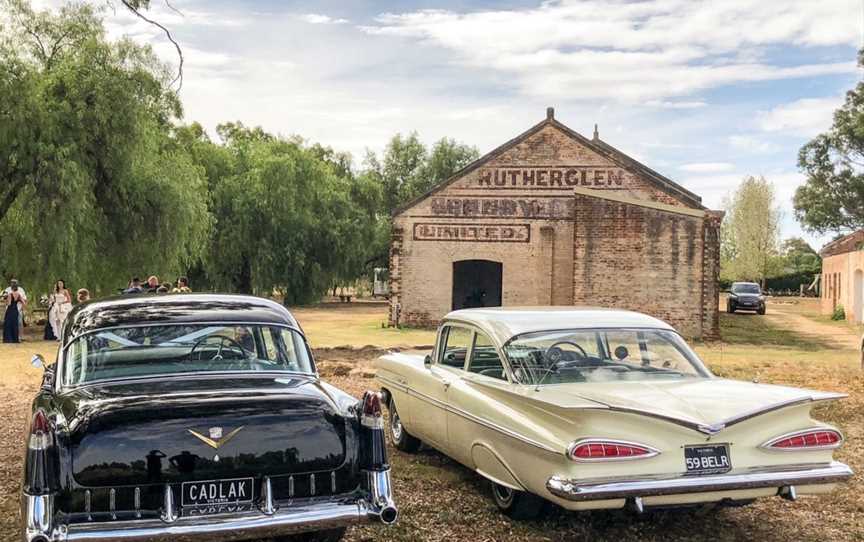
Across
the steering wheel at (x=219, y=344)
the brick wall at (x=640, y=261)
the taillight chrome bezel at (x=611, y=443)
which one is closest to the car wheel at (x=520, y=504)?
the taillight chrome bezel at (x=611, y=443)

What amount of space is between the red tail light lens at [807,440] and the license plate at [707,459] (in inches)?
11.2

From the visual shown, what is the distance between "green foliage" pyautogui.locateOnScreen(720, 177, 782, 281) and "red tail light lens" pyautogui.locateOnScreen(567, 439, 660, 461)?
202ft

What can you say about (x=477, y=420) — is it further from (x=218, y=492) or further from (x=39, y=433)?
(x=39, y=433)

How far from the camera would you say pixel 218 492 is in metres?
4.43

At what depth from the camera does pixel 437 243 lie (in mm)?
25516

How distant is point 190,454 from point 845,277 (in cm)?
3549

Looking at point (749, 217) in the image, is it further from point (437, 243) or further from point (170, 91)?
point (170, 91)

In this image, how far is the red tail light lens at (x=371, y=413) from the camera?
16.1 feet

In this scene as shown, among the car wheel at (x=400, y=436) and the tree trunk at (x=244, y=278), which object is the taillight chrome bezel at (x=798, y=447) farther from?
the tree trunk at (x=244, y=278)

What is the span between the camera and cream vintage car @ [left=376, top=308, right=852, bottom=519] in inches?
192

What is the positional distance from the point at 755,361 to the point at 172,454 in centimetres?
1510

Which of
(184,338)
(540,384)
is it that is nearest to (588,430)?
(540,384)

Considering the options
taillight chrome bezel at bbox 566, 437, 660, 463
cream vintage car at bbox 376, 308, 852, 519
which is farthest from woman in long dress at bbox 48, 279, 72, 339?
taillight chrome bezel at bbox 566, 437, 660, 463

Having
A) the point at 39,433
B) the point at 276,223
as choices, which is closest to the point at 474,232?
the point at 276,223
